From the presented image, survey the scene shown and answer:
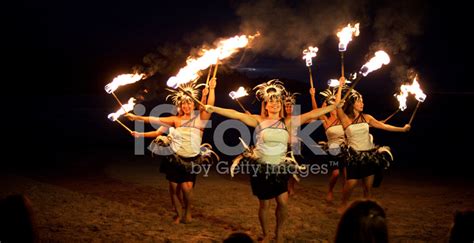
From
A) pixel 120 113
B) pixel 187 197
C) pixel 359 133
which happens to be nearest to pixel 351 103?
pixel 359 133

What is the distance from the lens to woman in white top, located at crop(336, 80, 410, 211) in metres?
7.27

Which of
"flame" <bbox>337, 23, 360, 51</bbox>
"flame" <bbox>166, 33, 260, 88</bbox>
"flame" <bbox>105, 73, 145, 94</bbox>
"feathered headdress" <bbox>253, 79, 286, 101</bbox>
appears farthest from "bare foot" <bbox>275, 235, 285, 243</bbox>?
"flame" <bbox>105, 73, 145, 94</bbox>

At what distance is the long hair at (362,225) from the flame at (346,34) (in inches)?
150

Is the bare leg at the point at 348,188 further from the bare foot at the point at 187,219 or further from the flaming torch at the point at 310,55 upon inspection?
the bare foot at the point at 187,219

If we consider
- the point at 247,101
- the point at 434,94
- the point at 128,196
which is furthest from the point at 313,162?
the point at 434,94

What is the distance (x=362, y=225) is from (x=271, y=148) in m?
2.82

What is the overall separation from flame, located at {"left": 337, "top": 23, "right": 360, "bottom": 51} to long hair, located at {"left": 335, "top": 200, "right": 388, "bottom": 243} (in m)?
3.80

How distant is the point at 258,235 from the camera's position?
6.49 meters

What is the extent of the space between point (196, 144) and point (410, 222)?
323cm

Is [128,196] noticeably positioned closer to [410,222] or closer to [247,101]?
[410,222]

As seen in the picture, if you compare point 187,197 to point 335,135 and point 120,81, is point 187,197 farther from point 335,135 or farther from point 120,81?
point 335,135

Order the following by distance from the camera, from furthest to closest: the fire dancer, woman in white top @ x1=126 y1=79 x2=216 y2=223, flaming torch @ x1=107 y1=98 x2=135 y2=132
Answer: the fire dancer → flaming torch @ x1=107 y1=98 x2=135 y2=132 → woman in white top @ x1=126 y1=79 x2=216 y2=223

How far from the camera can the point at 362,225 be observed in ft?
10.1

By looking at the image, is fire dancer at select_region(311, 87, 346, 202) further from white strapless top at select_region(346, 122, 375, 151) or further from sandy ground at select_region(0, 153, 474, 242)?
white strapless top at select_region(346, 122, 375, 151)
